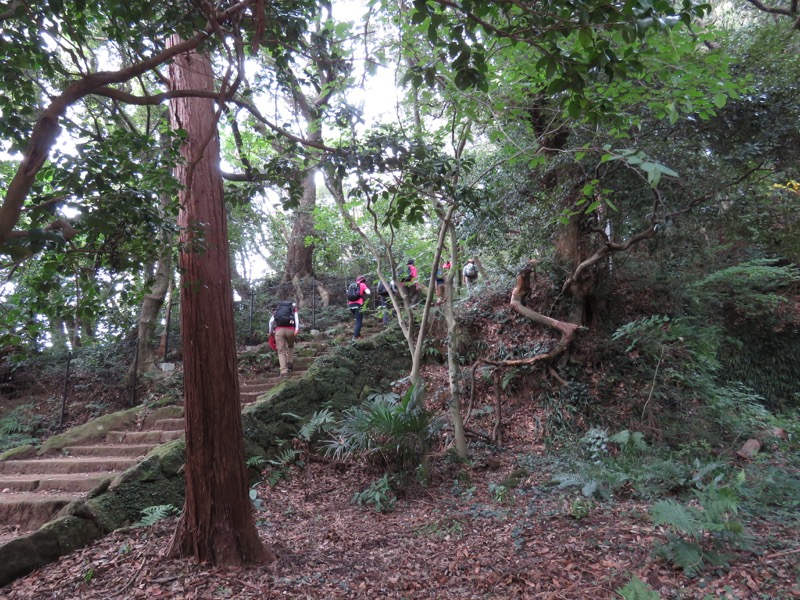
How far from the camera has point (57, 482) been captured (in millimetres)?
6176

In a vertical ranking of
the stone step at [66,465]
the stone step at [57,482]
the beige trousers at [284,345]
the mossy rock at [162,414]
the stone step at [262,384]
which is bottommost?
the stone step at [57,482]

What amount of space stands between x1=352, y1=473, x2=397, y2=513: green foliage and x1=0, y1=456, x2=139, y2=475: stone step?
122 inches

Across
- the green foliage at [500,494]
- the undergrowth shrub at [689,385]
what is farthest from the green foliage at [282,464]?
the undergrowth shrub at [689,385]

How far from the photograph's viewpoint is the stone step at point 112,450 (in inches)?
274

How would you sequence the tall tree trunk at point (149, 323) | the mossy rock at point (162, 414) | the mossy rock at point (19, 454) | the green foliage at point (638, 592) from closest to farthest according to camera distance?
the green foliage at point (638, 592) → the mossy rock at point (19, 454) → the mossy rock at point (162, 414) → the tall tree trunk at point (149, 323)

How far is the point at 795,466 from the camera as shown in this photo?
598 centimetres

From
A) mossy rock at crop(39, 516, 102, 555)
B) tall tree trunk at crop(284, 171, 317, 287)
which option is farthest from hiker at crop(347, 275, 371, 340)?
mossy rock at crop(39, 516, 102, 555)

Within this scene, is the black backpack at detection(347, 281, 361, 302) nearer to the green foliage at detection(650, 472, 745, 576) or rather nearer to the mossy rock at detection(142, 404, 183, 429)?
the mossy rock at detection(142, 404, 183, 429)

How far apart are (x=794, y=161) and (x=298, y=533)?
8.71 metres

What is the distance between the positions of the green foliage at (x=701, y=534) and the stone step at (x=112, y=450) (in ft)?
21.5

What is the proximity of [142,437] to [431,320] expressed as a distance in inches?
226

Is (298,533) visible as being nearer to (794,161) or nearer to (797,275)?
(794,161)

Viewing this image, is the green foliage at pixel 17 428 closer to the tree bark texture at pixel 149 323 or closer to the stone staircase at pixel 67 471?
the tree bark texture at pixel 149 323

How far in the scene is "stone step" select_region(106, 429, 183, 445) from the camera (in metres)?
7.26
